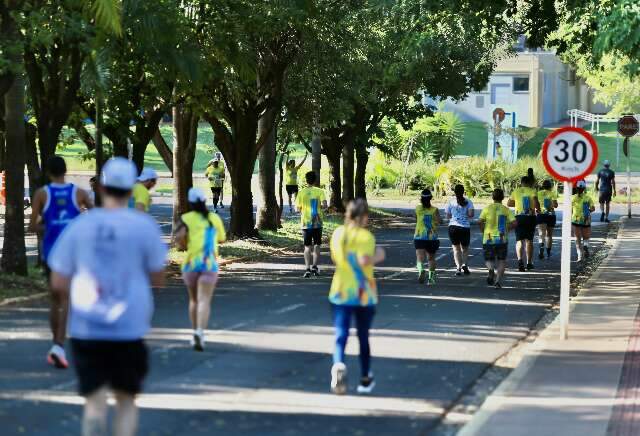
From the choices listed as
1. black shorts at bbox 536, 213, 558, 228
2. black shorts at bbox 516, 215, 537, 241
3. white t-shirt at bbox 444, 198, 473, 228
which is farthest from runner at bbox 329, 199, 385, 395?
black shorts at bbox 536, 213, 558, 228

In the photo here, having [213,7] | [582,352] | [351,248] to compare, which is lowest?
[582,352]

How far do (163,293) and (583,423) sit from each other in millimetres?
10033

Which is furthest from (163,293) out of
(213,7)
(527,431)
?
(527,431)

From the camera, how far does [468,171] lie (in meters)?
51.2

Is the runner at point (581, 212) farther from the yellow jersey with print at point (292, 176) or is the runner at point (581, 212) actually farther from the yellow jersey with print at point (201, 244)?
the yellow jersey with print at point (292, 176)

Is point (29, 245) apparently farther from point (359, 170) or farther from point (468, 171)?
point (468, 171)

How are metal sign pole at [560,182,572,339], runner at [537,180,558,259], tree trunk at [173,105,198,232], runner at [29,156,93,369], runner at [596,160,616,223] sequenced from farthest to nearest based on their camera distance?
runner at [596,160,616,223], tree trunk at [173,105,198,232], runner at [537,180,558,259], metal sign pole at [560,182,572,339], runner at [29,156,93,369]

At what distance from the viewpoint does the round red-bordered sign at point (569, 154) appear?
15.1 m

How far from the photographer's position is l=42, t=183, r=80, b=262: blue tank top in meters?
12.8

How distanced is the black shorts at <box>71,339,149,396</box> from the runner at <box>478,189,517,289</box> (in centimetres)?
1431

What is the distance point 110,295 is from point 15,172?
1302 cm

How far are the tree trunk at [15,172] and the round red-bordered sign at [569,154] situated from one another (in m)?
8.12

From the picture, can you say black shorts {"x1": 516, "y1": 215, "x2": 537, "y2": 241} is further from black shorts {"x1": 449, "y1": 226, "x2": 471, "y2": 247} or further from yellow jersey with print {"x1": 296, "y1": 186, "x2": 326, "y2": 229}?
yellow jersey with print {"x1": 296, "y1": 186, "x2": 326, "y2": 229}

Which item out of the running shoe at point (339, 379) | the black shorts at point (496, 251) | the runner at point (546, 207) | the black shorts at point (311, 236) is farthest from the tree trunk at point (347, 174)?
the running shoe at point (339, 379)
